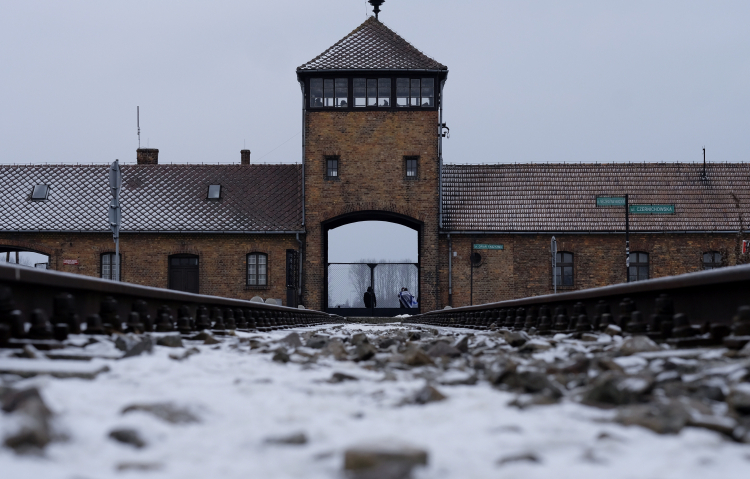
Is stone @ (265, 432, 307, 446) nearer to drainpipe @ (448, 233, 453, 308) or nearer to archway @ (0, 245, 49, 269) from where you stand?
drainpipe @ (448, 233, 453, 308)

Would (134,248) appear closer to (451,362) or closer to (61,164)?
(61,164)

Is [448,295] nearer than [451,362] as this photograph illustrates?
No

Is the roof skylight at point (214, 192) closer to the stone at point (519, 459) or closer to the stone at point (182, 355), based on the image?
the stone at point (182, 355)

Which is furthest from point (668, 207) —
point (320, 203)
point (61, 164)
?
point (61, 164)

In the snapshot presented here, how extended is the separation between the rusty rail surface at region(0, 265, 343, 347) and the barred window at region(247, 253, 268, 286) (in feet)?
81.6

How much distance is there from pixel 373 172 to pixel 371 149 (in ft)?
2.99

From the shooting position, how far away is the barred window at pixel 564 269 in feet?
→ 111

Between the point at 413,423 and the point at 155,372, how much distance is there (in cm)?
162

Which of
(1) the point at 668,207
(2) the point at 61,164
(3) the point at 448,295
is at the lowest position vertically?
(3) the point at 448,295

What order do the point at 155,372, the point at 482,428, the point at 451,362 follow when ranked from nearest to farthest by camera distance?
the point at 482,428, the point at 155,372, the point at 451,362

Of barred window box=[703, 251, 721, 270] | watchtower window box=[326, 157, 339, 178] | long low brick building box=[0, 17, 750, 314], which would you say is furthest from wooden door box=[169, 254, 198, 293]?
barred window box=[703, 251, 721, 270]

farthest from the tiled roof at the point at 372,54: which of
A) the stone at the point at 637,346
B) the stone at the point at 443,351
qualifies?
the stone at the point at 637,346

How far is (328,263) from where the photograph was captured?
3447 centimetres

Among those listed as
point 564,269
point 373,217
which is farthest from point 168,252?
point 564,269
